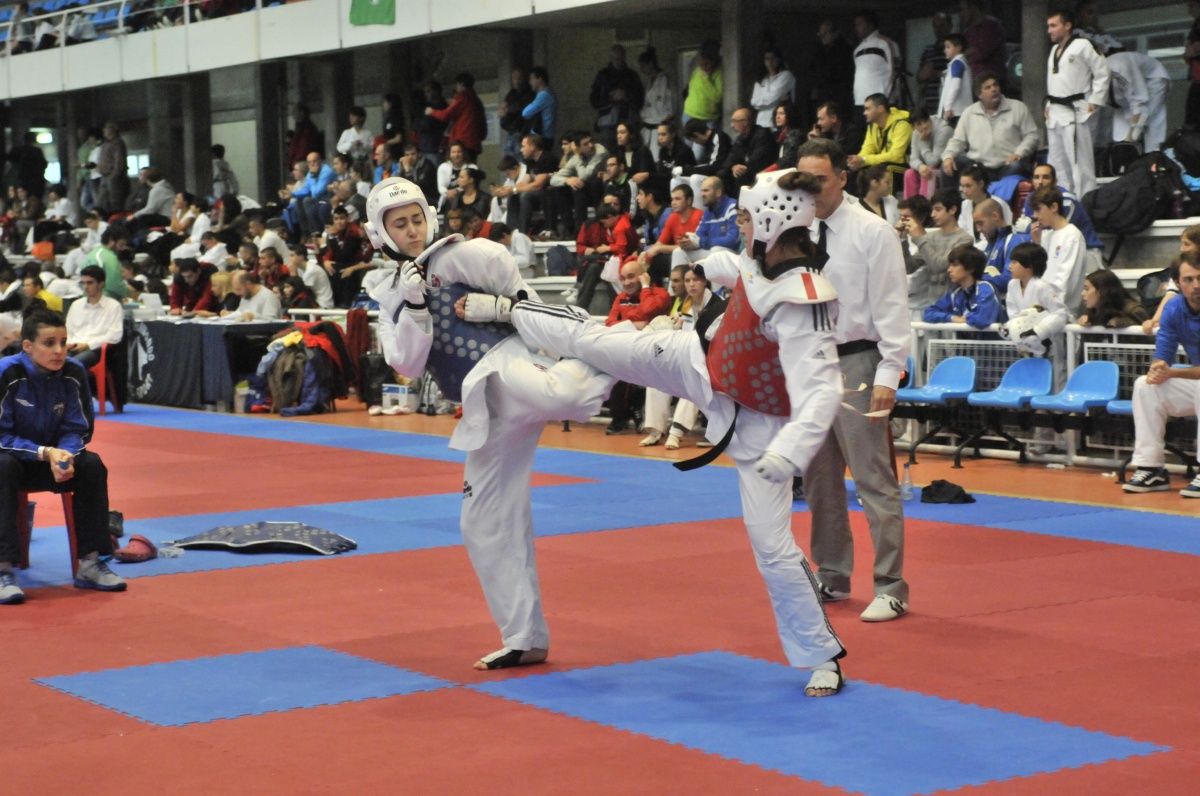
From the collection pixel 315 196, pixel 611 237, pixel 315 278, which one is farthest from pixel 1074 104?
pixel 315 196

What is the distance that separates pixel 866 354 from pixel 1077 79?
8.19 metres

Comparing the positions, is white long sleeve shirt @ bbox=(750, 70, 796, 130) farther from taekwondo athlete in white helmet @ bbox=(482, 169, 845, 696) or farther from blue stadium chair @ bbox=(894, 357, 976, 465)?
taekwondo athlete in white helmet @ bbox=(482, 169, 845, 696)

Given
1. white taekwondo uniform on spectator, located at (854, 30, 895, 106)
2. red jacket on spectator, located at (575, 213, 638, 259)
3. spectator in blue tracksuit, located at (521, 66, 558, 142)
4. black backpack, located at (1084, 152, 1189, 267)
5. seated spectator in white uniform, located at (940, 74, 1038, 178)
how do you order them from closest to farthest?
1. black backpack, located at (1084, 152, 1189, 267)
2. seated spectator in white uniform, located at (940, 74, 1038, 178)
3. red jacket on spectator, located at (575, 213, 638, 259)
4. white taekwondo uniform on spectator, located at (854, 30, 895, 106)
5. spectator in blue tracksuit, located at (521, 66, 558, 142)

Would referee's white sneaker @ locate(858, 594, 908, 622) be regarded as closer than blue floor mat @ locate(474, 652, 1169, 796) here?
No

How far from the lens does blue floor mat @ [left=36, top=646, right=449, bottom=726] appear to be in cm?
536

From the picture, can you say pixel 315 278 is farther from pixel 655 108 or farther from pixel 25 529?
pixel 25 529

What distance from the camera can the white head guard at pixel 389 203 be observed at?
5.79m

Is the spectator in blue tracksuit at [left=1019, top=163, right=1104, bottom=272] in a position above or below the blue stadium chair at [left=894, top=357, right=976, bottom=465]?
above

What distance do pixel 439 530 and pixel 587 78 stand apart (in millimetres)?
16506

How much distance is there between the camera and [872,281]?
21.4ft

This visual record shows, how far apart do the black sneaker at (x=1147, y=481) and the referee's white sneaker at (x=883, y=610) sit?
4304 mm

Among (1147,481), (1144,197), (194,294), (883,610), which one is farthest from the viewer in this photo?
(194,294)

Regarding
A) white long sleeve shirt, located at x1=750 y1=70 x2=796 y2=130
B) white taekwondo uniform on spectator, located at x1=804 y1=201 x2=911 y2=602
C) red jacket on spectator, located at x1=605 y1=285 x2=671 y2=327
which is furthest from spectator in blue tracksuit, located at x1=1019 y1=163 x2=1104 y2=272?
white taekwondo uniform on spectator, located at x1=804 y1=201 x2=911 y2=602

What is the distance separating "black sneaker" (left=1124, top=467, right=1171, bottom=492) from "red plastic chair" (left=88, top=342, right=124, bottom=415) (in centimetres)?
1159
